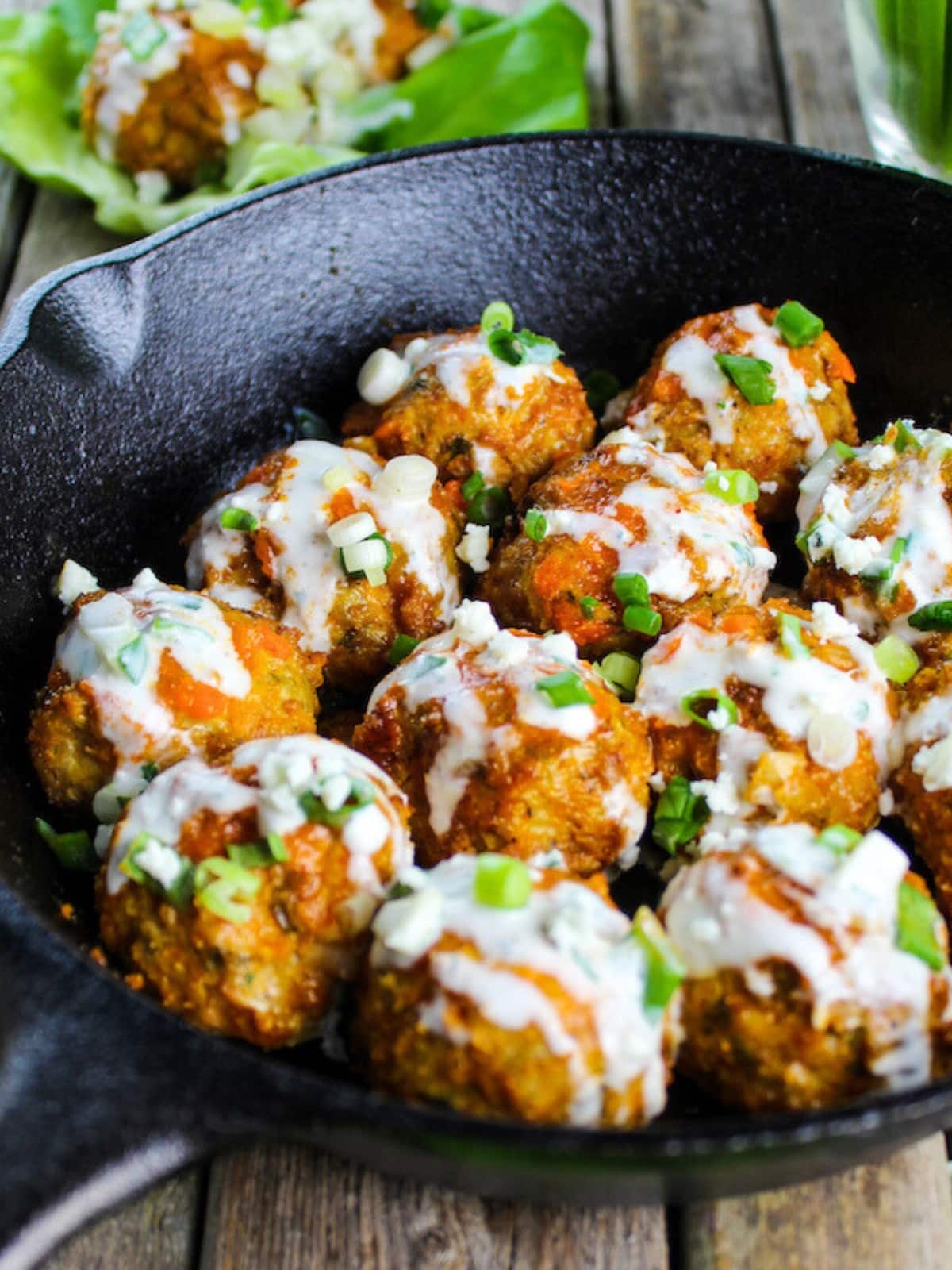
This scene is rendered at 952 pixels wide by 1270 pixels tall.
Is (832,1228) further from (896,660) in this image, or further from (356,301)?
(356,301)

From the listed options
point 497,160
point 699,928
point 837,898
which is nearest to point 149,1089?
point 699,928

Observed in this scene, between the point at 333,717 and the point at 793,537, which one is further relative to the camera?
the point at 793,537

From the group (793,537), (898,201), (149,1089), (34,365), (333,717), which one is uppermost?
(34,365)

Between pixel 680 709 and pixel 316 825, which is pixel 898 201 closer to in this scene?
pixel 680 709

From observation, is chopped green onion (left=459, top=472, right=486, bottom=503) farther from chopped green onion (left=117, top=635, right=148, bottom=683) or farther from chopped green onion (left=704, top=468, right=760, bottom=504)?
chopped green onion (left=117, top=635, right=148, bottom=683)

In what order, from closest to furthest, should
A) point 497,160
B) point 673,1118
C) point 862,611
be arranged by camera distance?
point 673,1118 < point 862,611 < point 497,160

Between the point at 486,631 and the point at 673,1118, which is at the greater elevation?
the point at 486,631

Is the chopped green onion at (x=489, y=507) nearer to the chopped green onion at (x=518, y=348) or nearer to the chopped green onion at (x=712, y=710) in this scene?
the chopped green onion at (x=518, y=348)

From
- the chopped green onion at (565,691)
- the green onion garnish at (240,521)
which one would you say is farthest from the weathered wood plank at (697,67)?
the chopped green onion at (565,691)
